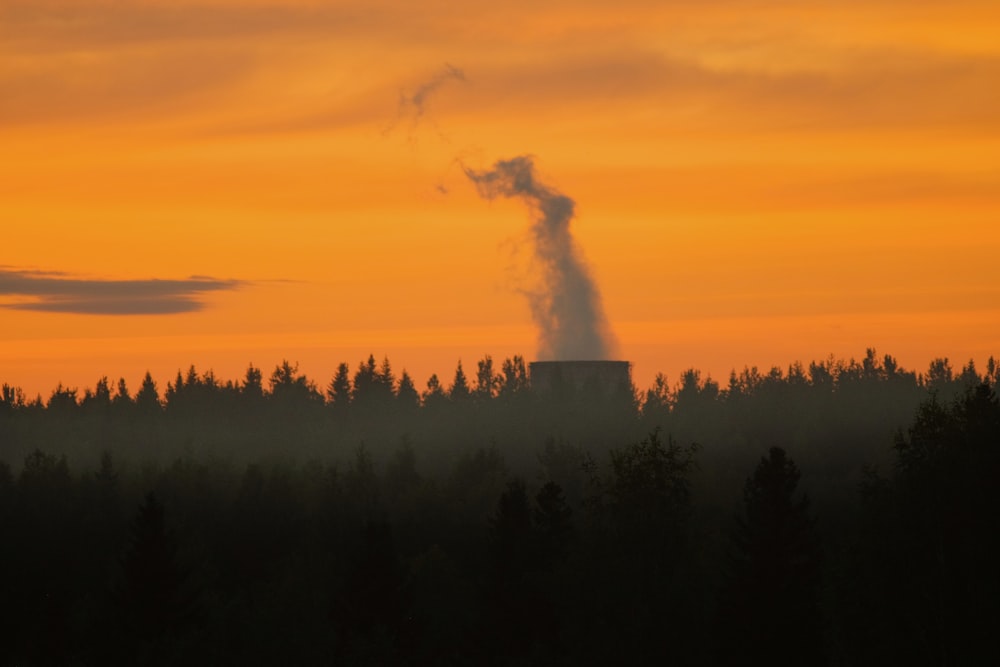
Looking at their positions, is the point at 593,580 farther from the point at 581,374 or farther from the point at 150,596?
the point at 581,374

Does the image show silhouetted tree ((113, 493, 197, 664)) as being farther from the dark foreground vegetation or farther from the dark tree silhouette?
the dark tree silhouette

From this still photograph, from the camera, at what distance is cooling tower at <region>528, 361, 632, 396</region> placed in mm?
155375

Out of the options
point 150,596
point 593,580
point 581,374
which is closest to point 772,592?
point 593,580

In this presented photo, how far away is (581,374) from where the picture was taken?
524ft

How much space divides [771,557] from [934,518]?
8.04 m

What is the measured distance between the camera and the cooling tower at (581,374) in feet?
510

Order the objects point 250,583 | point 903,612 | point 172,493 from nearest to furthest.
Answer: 1. point 903,612
2. point 250,583
3. point 172,493

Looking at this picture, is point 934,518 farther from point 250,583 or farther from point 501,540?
point 250,583

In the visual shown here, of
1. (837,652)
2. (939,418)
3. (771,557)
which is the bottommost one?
(837,652)

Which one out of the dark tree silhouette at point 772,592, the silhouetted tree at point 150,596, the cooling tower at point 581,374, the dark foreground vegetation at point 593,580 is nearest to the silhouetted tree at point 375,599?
the dark foreground vegetation at point 593,580

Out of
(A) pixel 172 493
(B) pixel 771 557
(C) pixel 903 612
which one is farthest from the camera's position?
(A) pixel 172 493

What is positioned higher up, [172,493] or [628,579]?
[172,493]

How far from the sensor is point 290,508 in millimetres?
136125

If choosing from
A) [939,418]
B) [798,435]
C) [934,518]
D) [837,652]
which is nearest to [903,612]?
[934,518]
